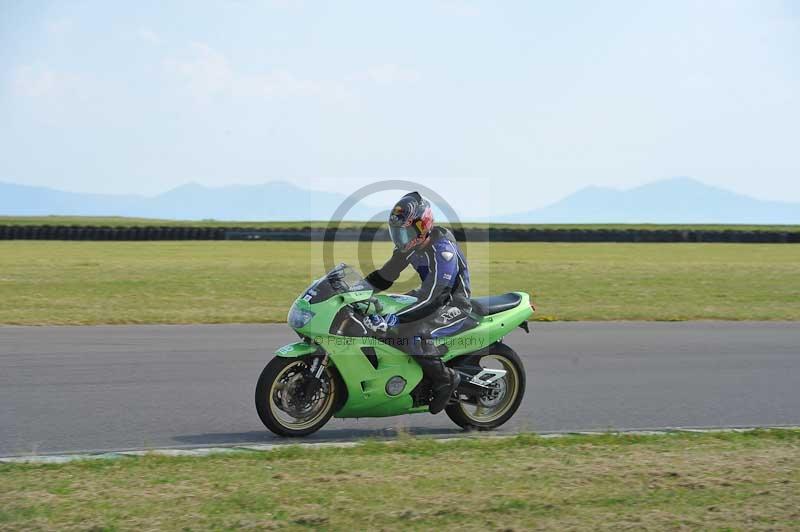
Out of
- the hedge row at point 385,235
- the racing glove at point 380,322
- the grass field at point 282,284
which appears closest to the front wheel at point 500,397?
the racing glove at point 380,322

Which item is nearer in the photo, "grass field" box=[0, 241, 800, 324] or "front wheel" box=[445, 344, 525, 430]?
"front wheel" box=[445, 344, 525, 430]

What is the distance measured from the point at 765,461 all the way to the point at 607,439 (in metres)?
1.16

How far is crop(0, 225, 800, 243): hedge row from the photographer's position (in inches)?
1948

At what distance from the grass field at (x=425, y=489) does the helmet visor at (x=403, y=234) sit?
59.3 inches

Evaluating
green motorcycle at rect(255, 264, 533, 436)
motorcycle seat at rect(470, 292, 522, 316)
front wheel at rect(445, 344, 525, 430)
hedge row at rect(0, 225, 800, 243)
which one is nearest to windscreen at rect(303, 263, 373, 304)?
green motorcycle at rect(255, 264, 533, 436)

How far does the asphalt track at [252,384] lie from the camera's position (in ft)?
24.7

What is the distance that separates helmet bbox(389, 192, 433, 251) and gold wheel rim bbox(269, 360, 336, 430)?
3.76 feet

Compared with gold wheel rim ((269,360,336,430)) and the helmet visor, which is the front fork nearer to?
gold wheel rim ((269,360,336,430))

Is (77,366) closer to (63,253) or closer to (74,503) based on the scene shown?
(74,503)

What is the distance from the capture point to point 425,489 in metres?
5.50

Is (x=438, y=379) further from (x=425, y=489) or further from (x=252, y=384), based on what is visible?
(x=252, y=384)

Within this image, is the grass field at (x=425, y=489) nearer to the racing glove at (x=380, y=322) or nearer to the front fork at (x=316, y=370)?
the front fork at (x=316, y=370)

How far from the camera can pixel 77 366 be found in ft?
33.9

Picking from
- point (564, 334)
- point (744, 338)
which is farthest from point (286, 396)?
point (744, 338)
